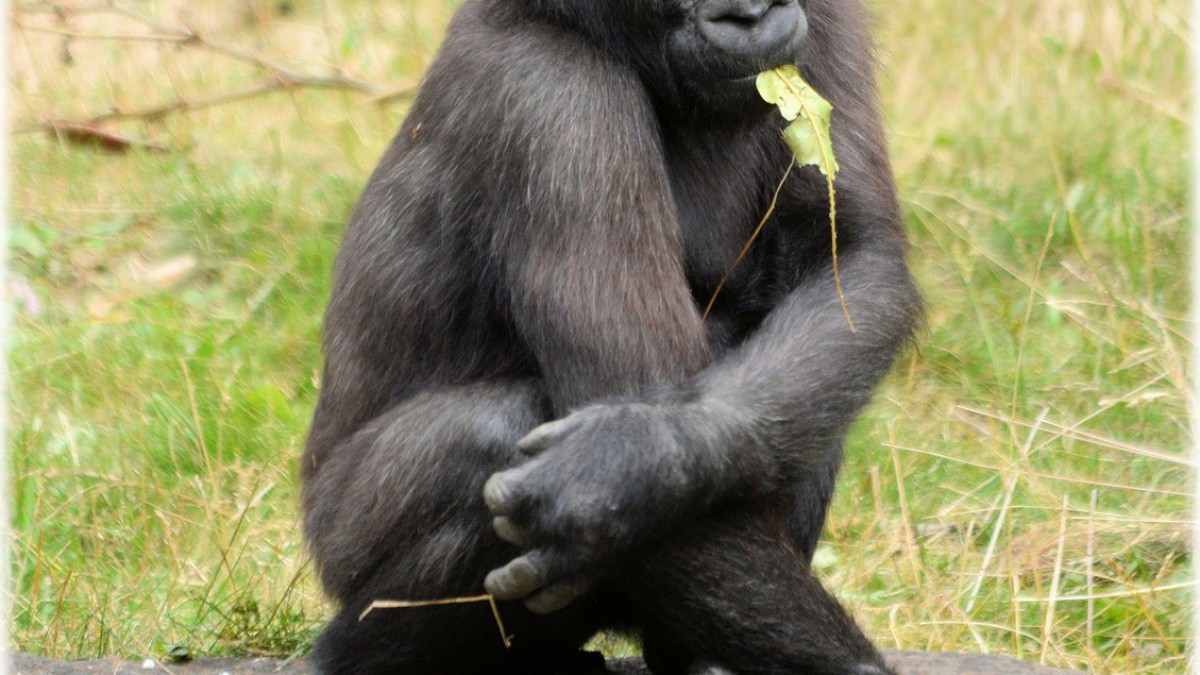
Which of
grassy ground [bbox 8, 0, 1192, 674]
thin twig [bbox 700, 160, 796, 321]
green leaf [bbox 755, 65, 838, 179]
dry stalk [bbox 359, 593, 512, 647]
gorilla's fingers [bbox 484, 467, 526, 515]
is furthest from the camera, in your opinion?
grassy ground [bbox 8, 0, 1192, 674]

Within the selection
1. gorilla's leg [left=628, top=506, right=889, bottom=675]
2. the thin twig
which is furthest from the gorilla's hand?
the thin twig

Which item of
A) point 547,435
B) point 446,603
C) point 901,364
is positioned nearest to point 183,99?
point 901,364

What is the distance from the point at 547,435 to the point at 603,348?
20 cm

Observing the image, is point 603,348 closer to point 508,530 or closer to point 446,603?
point 508,530

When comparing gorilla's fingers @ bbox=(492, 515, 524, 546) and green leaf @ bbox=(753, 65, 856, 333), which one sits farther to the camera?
green leaf @ bbox=(753, 65, 856, 333)

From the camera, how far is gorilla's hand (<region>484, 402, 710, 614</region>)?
2475mm

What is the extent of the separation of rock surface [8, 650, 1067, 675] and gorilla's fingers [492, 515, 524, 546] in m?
0.76

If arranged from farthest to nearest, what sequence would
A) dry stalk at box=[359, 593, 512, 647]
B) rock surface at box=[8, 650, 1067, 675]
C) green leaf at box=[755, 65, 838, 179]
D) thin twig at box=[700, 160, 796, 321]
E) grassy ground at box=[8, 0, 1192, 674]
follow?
grassy ground at box=[8, 0, 1192, 674], rock surface at box=[8, 650, 1067, 675], thin twig at box=[700, 160, 796, 321], green leaf at box=[755, 65, 838, 179], dry stalk at box=[359, 593, 512, 647]

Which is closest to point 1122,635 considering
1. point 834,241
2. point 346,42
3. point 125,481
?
point 834,241

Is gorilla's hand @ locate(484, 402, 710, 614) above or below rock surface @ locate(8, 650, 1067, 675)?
above

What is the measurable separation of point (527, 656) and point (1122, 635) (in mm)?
1438

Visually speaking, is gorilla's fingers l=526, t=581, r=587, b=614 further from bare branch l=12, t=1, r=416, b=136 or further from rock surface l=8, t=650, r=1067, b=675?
bare branch l=12, t=1, r=416, b=136

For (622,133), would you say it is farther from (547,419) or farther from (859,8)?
(859,8)

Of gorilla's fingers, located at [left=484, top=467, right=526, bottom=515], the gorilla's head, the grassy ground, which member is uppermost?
the gorilla's head
